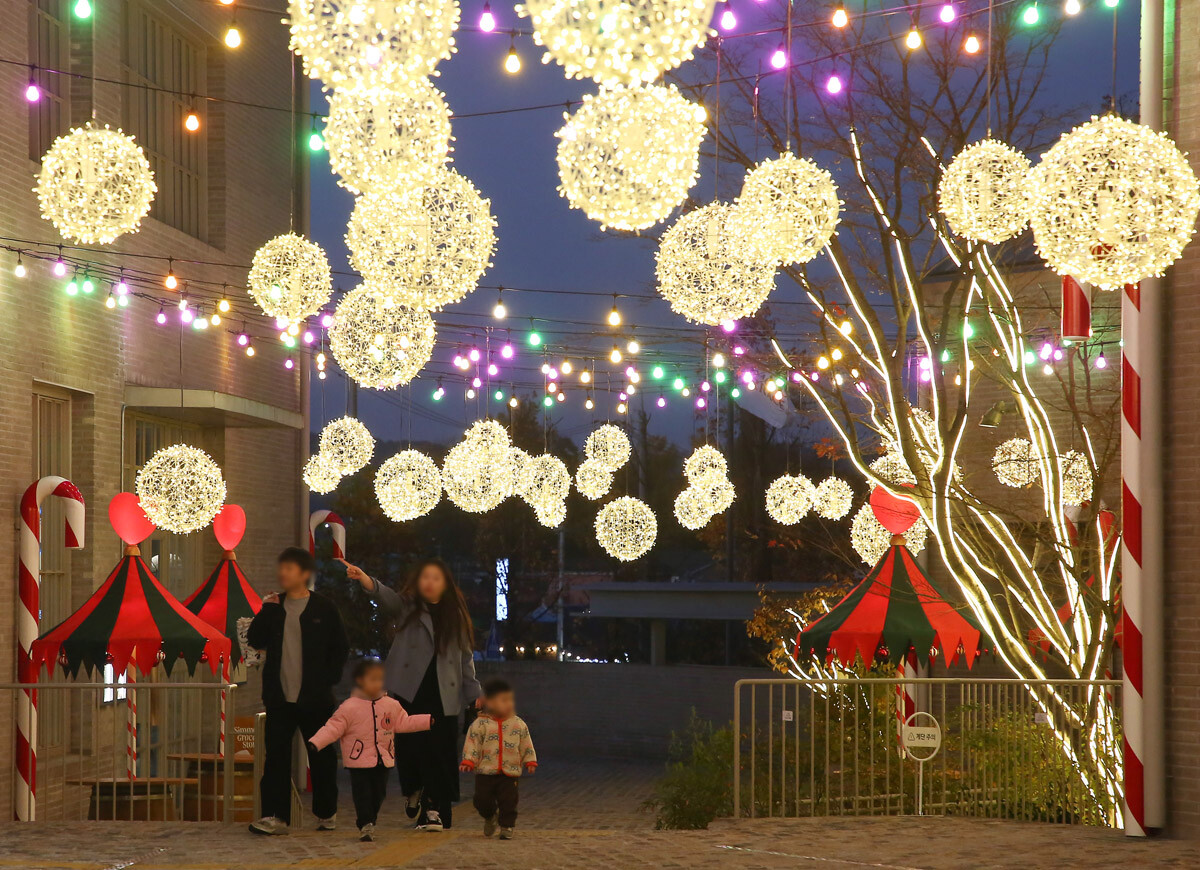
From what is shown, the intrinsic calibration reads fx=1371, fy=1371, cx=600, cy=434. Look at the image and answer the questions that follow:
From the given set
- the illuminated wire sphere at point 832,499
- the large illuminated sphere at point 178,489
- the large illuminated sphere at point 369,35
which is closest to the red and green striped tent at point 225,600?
the large illuminated sphere at point 178,489

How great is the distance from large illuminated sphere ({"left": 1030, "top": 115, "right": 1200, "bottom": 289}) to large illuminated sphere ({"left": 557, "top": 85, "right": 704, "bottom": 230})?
1763 millimetres

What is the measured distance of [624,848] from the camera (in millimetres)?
7887

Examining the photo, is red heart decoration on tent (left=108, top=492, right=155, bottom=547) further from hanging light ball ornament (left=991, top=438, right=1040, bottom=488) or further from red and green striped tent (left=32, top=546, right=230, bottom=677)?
hanging light ball ornament (left=991, top=438, right=1040, bottom=488)

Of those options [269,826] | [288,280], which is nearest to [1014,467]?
[288,280]

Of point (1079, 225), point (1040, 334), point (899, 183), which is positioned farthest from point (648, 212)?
point (1040, 334)

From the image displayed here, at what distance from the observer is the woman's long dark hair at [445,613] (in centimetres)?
819

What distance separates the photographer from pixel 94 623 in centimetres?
1141

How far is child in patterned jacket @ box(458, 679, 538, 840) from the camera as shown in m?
8.02

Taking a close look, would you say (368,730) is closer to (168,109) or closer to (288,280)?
(288,280)

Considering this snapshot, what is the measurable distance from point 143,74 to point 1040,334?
10.8 metres

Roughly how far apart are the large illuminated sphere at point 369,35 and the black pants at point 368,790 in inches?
166

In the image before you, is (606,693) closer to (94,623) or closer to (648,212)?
(94,623)

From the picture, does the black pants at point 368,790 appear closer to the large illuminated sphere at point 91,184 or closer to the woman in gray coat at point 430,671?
the woman in gray coat at point 430,671

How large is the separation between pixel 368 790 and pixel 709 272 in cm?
425
